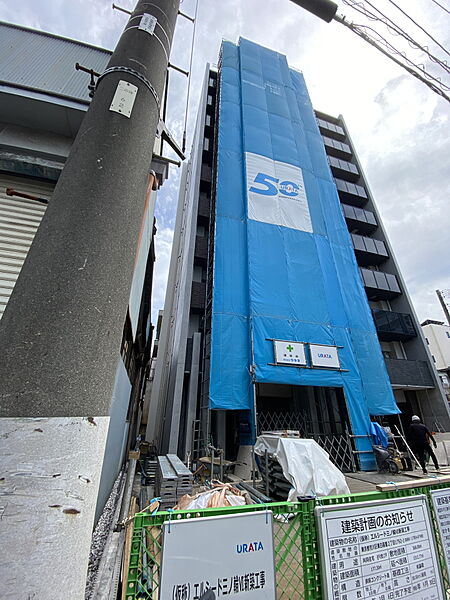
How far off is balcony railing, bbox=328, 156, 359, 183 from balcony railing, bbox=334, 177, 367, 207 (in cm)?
88

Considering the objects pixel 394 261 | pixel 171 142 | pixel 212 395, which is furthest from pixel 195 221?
pixel 394 261

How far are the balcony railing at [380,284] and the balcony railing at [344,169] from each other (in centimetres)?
859

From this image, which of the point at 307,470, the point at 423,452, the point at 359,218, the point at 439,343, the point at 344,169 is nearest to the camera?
the point at 307,470

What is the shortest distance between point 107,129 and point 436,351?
32.5m

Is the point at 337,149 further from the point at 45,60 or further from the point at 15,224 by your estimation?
the point at 15,224

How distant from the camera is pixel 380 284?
15.7m

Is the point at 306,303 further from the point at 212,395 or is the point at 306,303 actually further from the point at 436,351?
the point at 436,351

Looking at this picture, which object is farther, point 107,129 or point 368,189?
point 368,189

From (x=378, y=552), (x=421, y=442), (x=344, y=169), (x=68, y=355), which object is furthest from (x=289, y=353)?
(x=344, y=169)

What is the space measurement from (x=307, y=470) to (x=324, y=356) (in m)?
5.42

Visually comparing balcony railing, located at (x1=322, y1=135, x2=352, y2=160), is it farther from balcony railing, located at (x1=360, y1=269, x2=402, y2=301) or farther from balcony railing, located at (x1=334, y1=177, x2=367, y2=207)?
balcony railing, located at (x1=360, y1=269, x2=402, y2=301)

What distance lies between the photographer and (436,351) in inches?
997

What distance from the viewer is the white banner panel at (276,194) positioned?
12.3 m

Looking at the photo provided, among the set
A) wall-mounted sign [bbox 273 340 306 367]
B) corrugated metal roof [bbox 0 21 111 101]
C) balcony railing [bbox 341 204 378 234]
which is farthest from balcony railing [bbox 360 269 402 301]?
corrugated metal roof [bbox 0 21 111 101]
